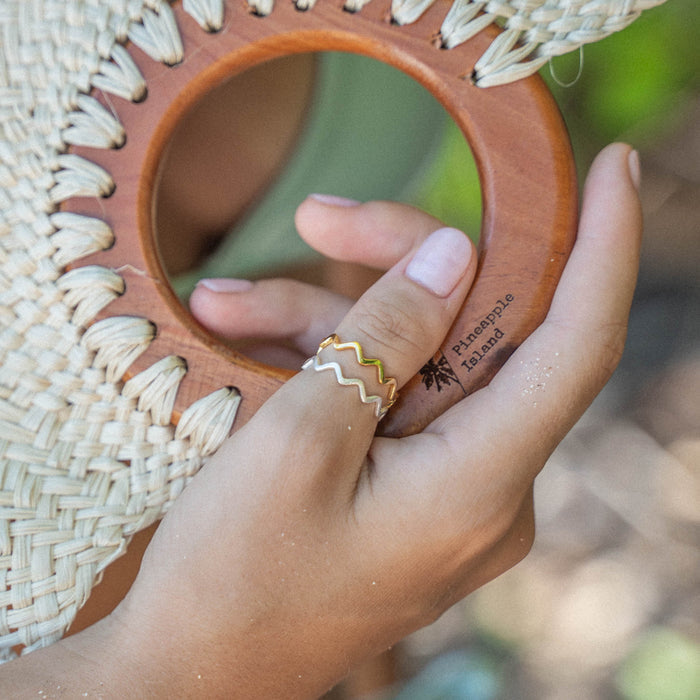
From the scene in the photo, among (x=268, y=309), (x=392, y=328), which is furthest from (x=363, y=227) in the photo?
(x=392, y=328)

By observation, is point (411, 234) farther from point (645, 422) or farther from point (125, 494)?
point (645, 422)

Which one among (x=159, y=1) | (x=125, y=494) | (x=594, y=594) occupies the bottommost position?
(x=594, y=594)

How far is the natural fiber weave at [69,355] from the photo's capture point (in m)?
0.43

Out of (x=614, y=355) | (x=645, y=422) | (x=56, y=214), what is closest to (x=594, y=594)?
(x=645, y=422)

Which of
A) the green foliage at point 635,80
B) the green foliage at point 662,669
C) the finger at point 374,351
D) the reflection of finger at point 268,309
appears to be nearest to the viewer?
the finger at point 374,351

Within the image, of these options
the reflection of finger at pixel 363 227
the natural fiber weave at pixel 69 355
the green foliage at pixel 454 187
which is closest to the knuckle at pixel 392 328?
the natural fiber weave at pixel 69 355

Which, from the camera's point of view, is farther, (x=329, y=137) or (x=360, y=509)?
(x=329, y=137)

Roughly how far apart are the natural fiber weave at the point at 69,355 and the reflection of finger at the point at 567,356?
0.17 meters

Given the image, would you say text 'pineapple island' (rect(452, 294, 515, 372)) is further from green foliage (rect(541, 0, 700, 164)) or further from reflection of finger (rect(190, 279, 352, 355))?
green foliage (rect(541, 0, 700, 164))

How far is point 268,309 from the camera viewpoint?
0.63 m

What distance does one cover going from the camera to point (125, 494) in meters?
0.44

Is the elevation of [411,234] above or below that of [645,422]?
above

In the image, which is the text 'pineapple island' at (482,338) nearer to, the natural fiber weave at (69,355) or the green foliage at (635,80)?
the natural fiber weave at (69,355)

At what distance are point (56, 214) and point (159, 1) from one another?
15 centimetres
